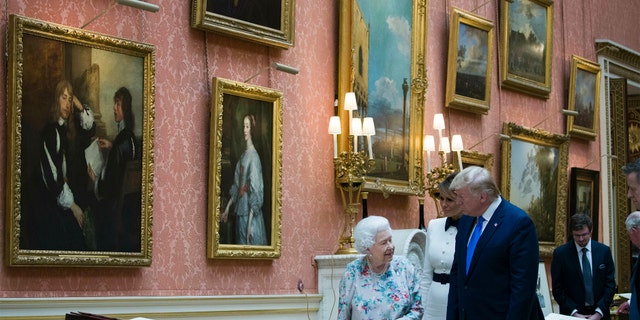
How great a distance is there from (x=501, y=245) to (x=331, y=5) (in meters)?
5.60

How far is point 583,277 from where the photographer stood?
1179 centimetres

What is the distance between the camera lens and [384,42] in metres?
12.1

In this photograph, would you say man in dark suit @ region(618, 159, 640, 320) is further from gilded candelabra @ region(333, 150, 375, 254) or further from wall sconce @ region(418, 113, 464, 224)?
wall sconce @ region(418, 113, 464, 224)

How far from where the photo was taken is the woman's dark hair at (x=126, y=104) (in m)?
9.05

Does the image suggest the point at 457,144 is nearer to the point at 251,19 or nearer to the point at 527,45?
the point at 527,45

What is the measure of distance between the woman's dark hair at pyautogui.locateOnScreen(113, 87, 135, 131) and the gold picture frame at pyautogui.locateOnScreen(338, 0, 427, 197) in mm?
2980

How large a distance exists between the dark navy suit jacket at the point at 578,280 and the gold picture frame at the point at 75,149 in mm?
5246

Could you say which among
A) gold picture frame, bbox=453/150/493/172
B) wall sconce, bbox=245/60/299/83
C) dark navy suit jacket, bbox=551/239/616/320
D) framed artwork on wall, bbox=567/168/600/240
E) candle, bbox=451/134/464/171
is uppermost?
wall sconce, bbox=245/60/299/83

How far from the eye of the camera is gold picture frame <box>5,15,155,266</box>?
8.18 m

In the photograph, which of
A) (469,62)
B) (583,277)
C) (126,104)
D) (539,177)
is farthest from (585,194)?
(126,104)

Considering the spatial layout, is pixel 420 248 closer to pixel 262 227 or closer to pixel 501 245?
pixel 262 227

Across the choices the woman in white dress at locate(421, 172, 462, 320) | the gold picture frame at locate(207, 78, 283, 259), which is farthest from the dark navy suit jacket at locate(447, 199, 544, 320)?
the gold picture frame at locate(207, 78, 283, 259)

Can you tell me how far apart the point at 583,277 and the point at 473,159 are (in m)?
2.66

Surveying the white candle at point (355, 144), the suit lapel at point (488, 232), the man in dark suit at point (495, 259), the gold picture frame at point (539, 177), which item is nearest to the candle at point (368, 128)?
the white candle at point (355, 144)
